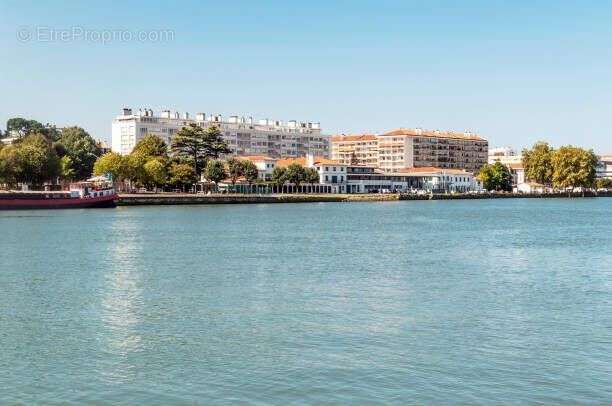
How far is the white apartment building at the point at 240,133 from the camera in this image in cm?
16125

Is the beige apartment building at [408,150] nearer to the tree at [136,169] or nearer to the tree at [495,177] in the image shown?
the tree at [495,177]

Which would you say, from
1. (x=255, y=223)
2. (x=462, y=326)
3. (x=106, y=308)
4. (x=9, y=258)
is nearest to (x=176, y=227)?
(x=255, y=223)

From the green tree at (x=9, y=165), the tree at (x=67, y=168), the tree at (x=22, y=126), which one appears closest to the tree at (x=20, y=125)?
the tree at (x=22, y=126)

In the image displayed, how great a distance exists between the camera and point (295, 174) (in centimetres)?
13175

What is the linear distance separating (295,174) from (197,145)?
19.9 m

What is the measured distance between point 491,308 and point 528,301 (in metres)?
1.81

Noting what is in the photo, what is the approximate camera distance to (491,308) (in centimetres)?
2192

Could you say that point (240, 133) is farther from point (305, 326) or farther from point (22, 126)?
point (305, 326)

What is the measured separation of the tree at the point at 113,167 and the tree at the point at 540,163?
95.7 metres

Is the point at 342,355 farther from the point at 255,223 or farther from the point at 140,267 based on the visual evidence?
the point at 255,223

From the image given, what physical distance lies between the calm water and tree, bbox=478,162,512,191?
4986 inches

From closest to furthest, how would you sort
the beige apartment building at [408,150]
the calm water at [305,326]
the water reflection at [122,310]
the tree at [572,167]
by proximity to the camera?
the calm water at [305,326] < the water reflection at [122,310] < the tree at [572,167] < the beige apartment building at [408,150]

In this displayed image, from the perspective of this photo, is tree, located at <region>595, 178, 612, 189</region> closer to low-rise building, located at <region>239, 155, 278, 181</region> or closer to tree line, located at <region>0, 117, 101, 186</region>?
low-rise building, located at <region>239, 155, 278, 181</region>

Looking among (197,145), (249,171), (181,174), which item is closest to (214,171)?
(197,145)
